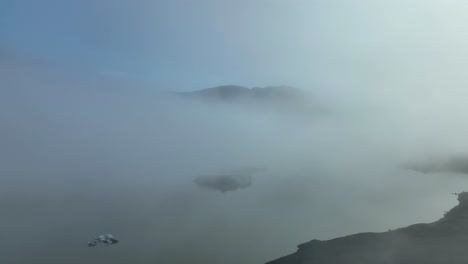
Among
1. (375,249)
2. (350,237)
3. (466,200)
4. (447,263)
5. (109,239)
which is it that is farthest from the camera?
(466,200)

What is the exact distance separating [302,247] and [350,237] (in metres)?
4.98

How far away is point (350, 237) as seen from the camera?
38.2m

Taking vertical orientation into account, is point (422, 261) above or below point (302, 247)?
below

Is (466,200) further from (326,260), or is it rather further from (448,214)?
(326,260)

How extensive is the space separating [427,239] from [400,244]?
2.24 metres

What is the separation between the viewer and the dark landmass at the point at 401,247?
30.7m

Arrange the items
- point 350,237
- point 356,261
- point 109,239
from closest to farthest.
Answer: point 356,261
point 350,237
point 109,239

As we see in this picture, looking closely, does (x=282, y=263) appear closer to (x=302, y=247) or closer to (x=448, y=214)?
(x=302, y=247)

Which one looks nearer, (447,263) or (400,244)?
(447,263)

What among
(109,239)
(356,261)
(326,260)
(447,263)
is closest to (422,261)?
(447,263)

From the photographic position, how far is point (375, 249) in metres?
34.1

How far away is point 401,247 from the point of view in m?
33.9

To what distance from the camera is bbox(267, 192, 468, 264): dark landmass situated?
30.7 metres

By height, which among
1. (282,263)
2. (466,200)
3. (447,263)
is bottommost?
(447,263)
